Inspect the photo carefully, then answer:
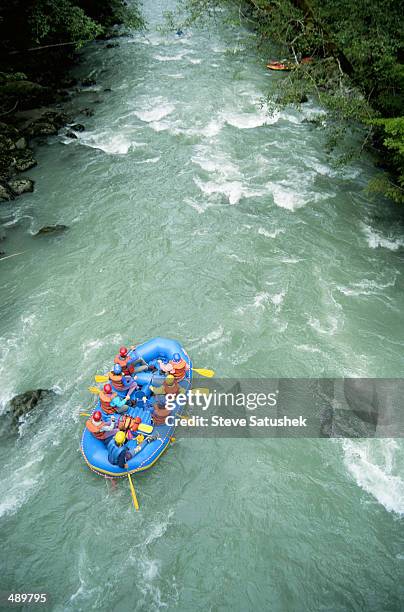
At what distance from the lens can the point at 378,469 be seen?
23.6 ft

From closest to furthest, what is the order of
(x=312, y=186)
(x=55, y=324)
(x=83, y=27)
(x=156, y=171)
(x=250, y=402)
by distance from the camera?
(x=250, y=402), (x=55, y=324), (x=312, y=186), (x=156, y=171), (x=83, y=27)

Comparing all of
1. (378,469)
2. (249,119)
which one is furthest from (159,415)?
(249,119)

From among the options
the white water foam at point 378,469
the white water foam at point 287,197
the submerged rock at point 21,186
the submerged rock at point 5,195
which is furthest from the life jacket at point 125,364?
the submerged rock at point 21,186

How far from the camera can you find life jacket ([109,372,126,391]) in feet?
25.8

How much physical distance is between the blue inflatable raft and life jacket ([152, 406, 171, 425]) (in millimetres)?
72

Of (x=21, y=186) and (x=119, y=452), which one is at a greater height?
(x=21, y=186)

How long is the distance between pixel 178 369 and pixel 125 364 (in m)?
1.06

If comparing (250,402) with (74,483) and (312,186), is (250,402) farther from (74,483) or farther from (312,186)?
(312,186)

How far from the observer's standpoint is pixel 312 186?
13492 millimetres

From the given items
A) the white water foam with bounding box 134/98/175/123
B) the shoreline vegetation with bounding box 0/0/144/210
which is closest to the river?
the white water foam with bounding box 134/98/175/123

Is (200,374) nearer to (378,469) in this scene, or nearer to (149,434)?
(149,434)

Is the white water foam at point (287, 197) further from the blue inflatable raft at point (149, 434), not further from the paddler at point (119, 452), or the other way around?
the paddler at point (119, 452)

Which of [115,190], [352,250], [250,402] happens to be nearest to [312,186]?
[352,250]

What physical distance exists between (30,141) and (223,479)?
49.6ft
